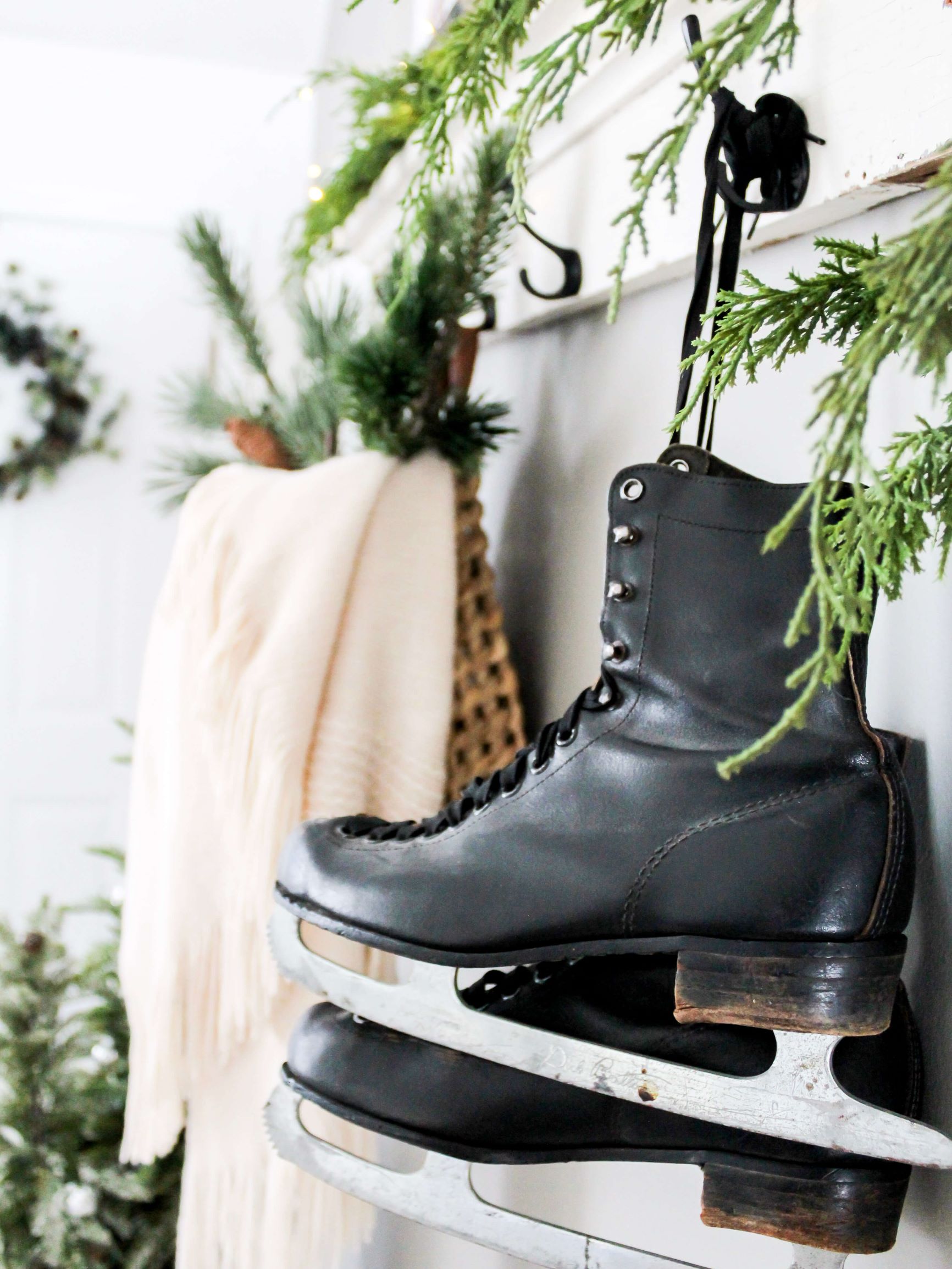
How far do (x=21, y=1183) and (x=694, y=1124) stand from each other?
35.1 inches

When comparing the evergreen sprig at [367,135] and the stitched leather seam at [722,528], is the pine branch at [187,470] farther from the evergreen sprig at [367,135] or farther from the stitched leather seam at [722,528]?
the stitched leather seam at [722,528]

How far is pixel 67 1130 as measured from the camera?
3.52 ft

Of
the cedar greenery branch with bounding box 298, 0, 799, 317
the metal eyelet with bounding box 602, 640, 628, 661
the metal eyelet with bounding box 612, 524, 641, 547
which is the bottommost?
the metal eyelet with bounding box 602, 640, 628, 661

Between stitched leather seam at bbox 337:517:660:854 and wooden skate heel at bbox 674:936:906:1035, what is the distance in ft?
0.28

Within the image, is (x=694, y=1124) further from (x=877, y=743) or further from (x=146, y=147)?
(x=146, y=147)

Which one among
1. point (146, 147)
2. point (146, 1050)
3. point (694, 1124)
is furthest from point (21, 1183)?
point (146, 147)

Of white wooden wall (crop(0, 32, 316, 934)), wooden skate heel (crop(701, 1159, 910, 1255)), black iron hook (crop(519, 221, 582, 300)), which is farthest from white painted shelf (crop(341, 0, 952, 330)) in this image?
white wooden wall (crop(0, 32, 316, 934))

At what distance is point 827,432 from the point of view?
20 cm

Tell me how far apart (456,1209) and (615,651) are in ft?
0.77

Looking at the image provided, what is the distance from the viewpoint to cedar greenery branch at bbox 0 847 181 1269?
100 centimetres

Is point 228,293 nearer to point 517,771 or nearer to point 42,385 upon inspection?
point 517,771

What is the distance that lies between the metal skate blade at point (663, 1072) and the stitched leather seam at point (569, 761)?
0.05 m

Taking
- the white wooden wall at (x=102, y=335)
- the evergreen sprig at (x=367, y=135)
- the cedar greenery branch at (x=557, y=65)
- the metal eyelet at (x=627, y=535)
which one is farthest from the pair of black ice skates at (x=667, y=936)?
the white wooden wall at (x=102, y=335)

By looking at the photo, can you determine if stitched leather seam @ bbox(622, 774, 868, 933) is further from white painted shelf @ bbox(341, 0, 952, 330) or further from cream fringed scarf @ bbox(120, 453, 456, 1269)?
cream fringed scarf @ bbox(120, 453, 456, 1269)
